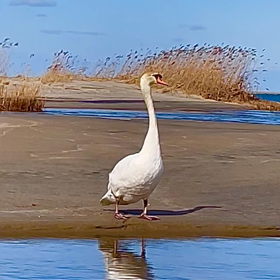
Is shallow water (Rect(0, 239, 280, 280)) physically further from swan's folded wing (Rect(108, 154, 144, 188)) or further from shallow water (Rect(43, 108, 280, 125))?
shallow water (Rect(43, 108, 280, 125))

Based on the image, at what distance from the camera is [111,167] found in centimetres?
1194

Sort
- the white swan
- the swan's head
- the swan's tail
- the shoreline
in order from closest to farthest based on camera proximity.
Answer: the shoreline < the white swan < the swan's tail < the swan's head

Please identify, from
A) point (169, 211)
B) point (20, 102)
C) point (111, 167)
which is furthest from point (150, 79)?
point (20, 102)

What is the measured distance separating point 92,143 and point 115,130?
2.53 meters

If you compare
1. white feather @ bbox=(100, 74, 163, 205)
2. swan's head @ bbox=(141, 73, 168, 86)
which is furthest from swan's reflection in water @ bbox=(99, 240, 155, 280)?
swan's head @ bbox=(141, 73, 168, 86)

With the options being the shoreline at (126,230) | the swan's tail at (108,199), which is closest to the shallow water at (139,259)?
the shoreline at (126,230)

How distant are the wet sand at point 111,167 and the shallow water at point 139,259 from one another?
1.24 ft

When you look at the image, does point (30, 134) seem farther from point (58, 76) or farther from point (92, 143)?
point (58, 76)

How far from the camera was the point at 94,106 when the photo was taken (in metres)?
26.6

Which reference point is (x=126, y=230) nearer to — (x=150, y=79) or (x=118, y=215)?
(x=118, y=215)

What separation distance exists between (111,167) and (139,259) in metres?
4.89

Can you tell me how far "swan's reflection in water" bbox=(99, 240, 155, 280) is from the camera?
6.53m

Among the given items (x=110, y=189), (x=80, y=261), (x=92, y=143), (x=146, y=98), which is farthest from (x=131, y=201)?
(x=92, y=143)

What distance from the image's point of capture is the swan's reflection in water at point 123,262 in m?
6.53
